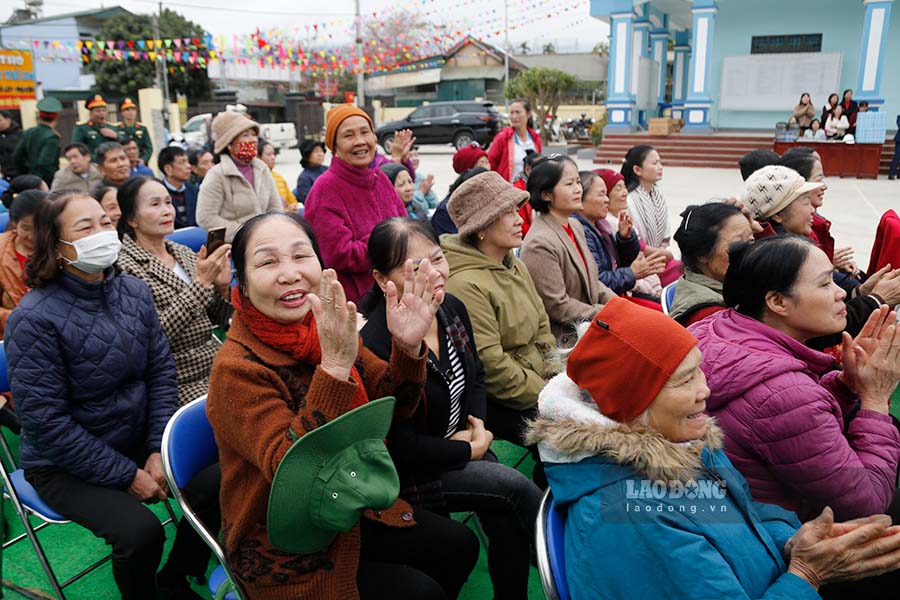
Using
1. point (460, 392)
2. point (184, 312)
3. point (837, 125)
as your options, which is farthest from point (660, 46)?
point (460, 392)

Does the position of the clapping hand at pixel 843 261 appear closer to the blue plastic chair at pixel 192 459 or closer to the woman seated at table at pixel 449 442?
the woman seated at table at pixel 449 442

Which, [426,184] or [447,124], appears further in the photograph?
[447,124]

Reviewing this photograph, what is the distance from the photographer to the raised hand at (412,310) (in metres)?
1.87

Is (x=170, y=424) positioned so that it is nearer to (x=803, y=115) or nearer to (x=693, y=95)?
(x=803, y=115)

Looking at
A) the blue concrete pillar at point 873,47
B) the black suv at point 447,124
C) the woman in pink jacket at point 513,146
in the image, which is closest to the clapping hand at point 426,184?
the woman in pink jacket at point 513,146

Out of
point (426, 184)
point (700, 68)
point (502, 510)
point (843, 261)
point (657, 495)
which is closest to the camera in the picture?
point (657, 495)

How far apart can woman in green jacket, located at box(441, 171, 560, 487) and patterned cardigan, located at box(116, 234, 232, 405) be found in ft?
3.57

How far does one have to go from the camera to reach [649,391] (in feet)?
4.87

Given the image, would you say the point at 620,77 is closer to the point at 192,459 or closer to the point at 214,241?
the point at 214,241

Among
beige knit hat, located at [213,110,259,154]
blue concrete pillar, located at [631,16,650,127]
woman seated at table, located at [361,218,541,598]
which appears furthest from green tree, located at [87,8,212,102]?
woman seated at table, located at [361,218,541,598]

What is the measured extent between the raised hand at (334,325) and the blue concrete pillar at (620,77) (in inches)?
733

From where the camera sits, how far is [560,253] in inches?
135

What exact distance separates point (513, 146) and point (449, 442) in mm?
4917

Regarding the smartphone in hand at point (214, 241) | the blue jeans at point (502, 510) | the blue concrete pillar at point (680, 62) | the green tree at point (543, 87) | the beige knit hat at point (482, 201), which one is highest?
the blue concrete pillar at point (680, 62)
